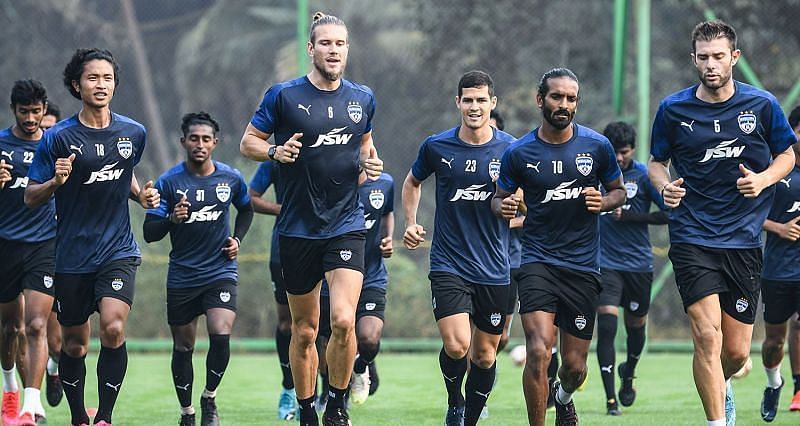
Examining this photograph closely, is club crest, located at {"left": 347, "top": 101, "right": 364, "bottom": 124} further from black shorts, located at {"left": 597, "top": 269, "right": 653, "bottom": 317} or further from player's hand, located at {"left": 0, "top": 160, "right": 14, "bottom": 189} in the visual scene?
black shorts, located at {"left": 597, "top": 269, "right": 653, "bottom": 317}

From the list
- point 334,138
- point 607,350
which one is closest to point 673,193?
point 334,138

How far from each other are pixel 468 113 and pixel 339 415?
2.27m

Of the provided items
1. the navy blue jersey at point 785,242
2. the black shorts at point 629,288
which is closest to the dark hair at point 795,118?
the navy blue jersey at point 785,242

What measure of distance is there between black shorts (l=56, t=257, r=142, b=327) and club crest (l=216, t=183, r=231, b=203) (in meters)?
1.42

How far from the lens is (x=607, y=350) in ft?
34.9

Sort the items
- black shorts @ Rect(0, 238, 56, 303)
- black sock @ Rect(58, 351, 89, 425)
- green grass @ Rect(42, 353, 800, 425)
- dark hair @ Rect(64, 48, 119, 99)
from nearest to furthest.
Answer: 1. dark hair @ Rect(64, 48, 119, 99)
2. black sock @ Rect(58, 351, 89, 425)
3. black shorts @ Rect(0, 238, 56, 303)
4. green grass @ Rect(42, 353, 800, 425)

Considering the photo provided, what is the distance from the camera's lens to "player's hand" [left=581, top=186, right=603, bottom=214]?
7.71 meters

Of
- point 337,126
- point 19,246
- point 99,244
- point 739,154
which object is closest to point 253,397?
point 19,246

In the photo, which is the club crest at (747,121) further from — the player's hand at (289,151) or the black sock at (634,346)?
the black sock at (634,346)

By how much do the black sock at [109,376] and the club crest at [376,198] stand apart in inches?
110

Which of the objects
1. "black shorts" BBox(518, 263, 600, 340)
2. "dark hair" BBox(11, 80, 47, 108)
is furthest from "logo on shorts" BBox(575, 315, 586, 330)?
"dark hair" BBox(11, 80, 47, 108)

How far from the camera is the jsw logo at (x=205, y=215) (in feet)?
31.7

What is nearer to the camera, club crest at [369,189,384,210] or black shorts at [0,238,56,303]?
black shorts at [0,238,56,303]

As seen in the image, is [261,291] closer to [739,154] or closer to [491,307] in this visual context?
[491,307]
